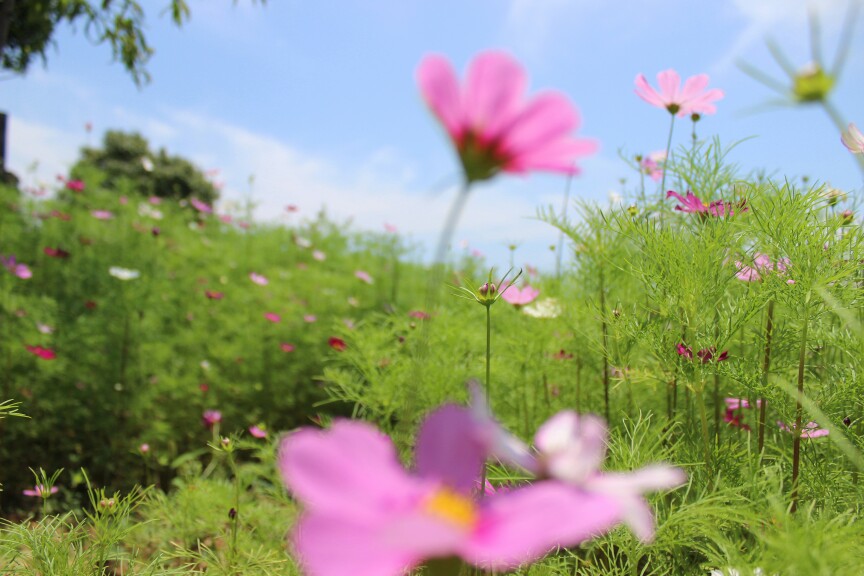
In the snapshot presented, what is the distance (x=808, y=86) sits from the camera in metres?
0.37

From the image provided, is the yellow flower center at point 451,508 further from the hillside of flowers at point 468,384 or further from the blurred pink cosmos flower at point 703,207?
the blurred pink cosmos flower at point 703,207

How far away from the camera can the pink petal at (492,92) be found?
291mm

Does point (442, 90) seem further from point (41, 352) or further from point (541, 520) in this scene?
point (41, 352)

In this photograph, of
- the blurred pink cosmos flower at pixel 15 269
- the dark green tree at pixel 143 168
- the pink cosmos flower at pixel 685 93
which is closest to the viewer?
the pink cosmos flower at pixel 685 93

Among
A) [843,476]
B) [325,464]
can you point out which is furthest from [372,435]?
[843,476]

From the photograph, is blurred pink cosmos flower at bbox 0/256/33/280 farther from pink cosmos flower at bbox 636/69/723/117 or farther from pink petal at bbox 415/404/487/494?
pink petal at bbox 415/404/487/494

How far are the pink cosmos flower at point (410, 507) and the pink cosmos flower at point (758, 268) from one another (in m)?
0.77

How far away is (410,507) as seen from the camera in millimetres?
241

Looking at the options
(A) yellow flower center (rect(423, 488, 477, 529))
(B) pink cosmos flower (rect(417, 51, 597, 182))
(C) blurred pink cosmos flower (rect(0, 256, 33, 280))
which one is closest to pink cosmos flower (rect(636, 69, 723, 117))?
(B) pink cosmos flower (rect(417, 51, 597, 182))

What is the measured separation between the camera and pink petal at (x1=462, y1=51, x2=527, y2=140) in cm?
29

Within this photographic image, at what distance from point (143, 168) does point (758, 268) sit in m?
9.54

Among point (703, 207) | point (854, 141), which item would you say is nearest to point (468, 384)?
point (854, 141)

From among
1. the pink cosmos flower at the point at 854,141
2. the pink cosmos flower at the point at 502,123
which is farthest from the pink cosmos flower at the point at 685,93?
the pink cosmos flower at the point at 502,123

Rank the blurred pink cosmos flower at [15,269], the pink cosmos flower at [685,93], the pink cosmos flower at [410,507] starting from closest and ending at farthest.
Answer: the pink cosmos flower at [410,507] → the pink cosmos flower at [685,93] → the blurred pink cosmos flower at [15,269]
